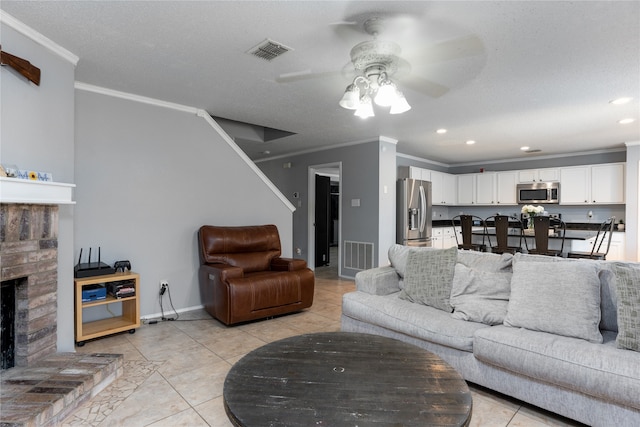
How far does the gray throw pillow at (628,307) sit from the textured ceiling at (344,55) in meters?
1.49

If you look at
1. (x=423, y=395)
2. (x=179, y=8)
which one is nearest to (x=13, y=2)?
(x=179, y=8)

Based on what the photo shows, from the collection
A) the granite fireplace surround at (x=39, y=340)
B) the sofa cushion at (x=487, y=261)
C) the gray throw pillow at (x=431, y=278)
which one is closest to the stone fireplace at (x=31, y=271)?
the granite fireplace surround at (x=39, y=340)

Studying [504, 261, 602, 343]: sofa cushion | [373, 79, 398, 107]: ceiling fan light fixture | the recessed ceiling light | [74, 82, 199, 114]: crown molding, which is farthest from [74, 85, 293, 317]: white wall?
the recessed ceiling light

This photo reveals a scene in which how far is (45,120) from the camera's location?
7.91 ft

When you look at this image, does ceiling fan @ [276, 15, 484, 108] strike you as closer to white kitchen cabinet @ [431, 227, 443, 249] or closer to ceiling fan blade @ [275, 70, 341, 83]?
ceiling fan blade @ [275, 70, 341, 83]

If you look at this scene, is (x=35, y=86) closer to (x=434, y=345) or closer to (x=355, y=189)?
(x=434, y=345)

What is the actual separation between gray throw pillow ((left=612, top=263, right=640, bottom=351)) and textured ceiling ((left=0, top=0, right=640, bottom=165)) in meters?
1.49

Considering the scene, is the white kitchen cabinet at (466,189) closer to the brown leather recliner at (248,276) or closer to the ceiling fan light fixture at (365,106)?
the brown leather recliner at (248,276)

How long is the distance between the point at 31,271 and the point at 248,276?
1782 mm

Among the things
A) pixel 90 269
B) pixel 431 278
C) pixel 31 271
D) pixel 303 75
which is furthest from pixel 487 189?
pixel 31 271

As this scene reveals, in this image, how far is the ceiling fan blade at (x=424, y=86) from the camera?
2992 millimetres

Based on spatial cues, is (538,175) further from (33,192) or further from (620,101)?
(33,192)

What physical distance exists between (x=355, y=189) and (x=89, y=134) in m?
3.70

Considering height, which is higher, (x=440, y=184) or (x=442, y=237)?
(x=440, y=184)
